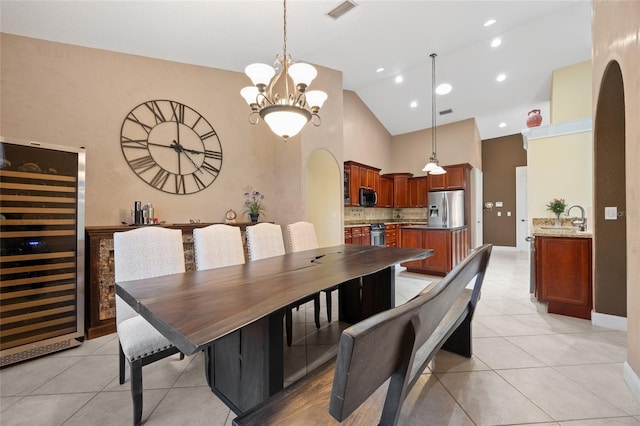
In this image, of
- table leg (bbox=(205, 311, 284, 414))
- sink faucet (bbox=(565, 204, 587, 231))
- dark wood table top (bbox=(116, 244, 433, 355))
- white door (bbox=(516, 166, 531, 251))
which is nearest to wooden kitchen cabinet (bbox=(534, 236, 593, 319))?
sink faucet (bbox=(565, 204, 587, 231))

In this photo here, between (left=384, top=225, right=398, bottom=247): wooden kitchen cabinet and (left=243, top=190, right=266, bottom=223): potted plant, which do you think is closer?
(left=243, top=190, right=266, bottom=223): potted plant

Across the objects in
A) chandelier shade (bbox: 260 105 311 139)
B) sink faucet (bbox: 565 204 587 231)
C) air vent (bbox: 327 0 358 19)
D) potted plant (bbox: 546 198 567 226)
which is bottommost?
sink faucet (bbox: 565 204 587 231)

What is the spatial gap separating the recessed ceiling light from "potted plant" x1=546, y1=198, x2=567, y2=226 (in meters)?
3.13

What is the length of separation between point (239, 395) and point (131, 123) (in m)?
3.18

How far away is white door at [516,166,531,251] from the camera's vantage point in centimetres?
726

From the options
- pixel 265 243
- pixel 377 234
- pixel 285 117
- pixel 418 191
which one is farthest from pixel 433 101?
pixel 265 243

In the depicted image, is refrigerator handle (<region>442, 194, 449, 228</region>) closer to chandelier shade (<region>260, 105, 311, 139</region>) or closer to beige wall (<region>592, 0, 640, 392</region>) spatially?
beige wall (<region>592, 0, 640, 392</region>)

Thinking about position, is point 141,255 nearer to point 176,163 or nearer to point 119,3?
point 176,163

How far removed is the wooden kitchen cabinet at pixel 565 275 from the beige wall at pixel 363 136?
4003 millimetres

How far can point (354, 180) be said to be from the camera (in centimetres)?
570

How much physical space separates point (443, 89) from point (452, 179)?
2.14 meters

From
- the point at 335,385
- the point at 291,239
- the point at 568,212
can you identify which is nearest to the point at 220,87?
the point at 291,239

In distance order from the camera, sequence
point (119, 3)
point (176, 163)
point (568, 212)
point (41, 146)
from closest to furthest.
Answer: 1. point (41, 146)
2. point (119, 3)
3. point (176, 163)
4. point (568, 212)

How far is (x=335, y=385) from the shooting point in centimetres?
51
